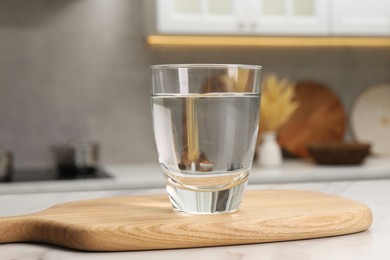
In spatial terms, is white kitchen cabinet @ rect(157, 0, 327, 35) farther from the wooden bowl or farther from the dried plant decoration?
the wooden bowl

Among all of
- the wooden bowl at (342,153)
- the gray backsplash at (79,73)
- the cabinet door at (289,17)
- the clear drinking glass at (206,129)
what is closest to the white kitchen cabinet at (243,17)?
the cabinet door at (289,17)

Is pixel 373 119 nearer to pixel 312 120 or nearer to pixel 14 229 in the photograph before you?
pixel 312 120

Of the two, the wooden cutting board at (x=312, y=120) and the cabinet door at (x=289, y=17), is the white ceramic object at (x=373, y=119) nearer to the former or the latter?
the wooden cutting board at (x=312, y=120)

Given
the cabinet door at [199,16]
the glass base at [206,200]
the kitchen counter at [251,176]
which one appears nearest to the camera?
the glass base at [206,200]

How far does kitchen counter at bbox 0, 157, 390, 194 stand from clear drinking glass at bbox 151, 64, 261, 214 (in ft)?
5.03

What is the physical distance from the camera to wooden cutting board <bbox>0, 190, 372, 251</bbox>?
60 centimetres

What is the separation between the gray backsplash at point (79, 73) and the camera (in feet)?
8.98

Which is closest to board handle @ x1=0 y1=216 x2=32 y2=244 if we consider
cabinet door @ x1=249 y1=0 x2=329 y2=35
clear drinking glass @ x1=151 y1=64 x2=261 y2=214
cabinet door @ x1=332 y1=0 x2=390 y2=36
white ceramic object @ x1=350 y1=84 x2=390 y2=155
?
clear drinking glass @ x1=151 y1=64 x2=261 y2=214

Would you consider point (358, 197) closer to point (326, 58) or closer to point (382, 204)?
point (382, 204)

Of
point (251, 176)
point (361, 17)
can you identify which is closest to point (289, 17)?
point (361, 17)

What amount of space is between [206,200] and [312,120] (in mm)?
2399

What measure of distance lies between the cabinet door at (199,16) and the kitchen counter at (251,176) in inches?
23.3

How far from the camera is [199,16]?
8.35 feet

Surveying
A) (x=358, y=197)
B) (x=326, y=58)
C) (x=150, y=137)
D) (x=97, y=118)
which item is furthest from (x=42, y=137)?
(x=358, y=197)
